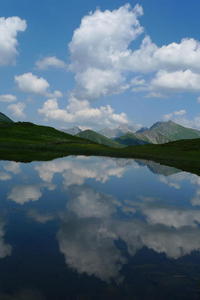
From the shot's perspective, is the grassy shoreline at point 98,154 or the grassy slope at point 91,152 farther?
the grassy slope at point 91,152

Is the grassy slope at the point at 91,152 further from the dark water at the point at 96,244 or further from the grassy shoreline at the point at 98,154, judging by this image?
the dark water at the point at 96,244

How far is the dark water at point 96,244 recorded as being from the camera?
13.2 m

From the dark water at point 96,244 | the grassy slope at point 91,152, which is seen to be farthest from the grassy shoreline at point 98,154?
the dark water at point 96,244

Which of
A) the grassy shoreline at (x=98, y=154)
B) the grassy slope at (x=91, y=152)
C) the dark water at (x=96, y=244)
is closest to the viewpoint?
the dark water at (x=96, y=244)

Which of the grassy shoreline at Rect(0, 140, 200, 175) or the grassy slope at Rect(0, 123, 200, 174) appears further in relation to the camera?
the grassy slope at Rect(0, 123, 200, 174)

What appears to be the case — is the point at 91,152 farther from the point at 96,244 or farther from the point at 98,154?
the point at 96,244

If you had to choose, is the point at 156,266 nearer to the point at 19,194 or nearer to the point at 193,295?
the point at 193,295

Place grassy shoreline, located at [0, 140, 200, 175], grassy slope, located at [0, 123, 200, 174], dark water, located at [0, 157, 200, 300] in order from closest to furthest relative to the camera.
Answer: dark water, located at [0, 157, 200, 300], grassy shoreline, located at [0, 140, 200, 175], grassy slope, located at [0, 123, 200, 174]

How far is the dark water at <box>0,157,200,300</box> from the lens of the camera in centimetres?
1325

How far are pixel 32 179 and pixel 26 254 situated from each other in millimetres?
28145

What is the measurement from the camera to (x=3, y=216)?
23.5 meters

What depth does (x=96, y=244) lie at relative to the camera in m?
A: 18.8

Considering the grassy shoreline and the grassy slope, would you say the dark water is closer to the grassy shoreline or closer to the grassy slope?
the grassy slope

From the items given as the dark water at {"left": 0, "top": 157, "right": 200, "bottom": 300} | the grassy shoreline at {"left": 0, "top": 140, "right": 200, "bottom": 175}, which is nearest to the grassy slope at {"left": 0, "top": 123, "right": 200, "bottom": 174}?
the grassy shoreline at {"left": 0, "top": 140, "right": 200, "bottom": 175}
